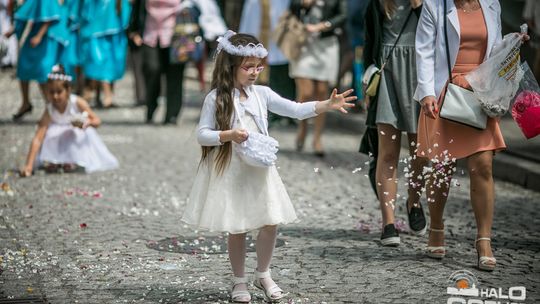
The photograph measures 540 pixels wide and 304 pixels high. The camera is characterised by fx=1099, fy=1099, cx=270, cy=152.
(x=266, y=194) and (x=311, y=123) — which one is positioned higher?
(x=266, y=194)

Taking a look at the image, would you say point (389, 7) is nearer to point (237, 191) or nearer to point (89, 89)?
point (237, 191)

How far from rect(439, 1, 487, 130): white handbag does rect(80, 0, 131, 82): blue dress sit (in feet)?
30.1

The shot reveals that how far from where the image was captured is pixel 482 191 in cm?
638

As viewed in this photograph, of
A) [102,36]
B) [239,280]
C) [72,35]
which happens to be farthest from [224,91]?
[102,36]

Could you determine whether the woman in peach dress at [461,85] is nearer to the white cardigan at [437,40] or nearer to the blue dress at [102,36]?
the white cardigan at [437,40]

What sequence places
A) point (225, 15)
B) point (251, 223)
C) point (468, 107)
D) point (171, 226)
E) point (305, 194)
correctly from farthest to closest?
1. point (225, 15)
2. point (305, 194)
3. point (171, 226)
4. point (468, 107)
5. point (251, 223)

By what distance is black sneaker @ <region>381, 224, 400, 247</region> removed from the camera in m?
7.04

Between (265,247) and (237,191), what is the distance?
12.9 inches

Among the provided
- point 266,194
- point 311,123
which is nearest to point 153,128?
point 311,123

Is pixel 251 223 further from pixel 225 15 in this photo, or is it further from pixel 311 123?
pixel 225 15

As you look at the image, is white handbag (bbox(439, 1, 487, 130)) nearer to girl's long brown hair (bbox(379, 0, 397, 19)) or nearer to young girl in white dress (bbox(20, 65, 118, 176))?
girl's long brown hair (bbox(379, 0, 397, 19))

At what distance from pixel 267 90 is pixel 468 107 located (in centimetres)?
121

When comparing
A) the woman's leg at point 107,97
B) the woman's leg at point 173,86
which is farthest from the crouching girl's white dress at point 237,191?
the woman's leg at point 107,97

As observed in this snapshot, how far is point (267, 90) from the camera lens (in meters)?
5.89
